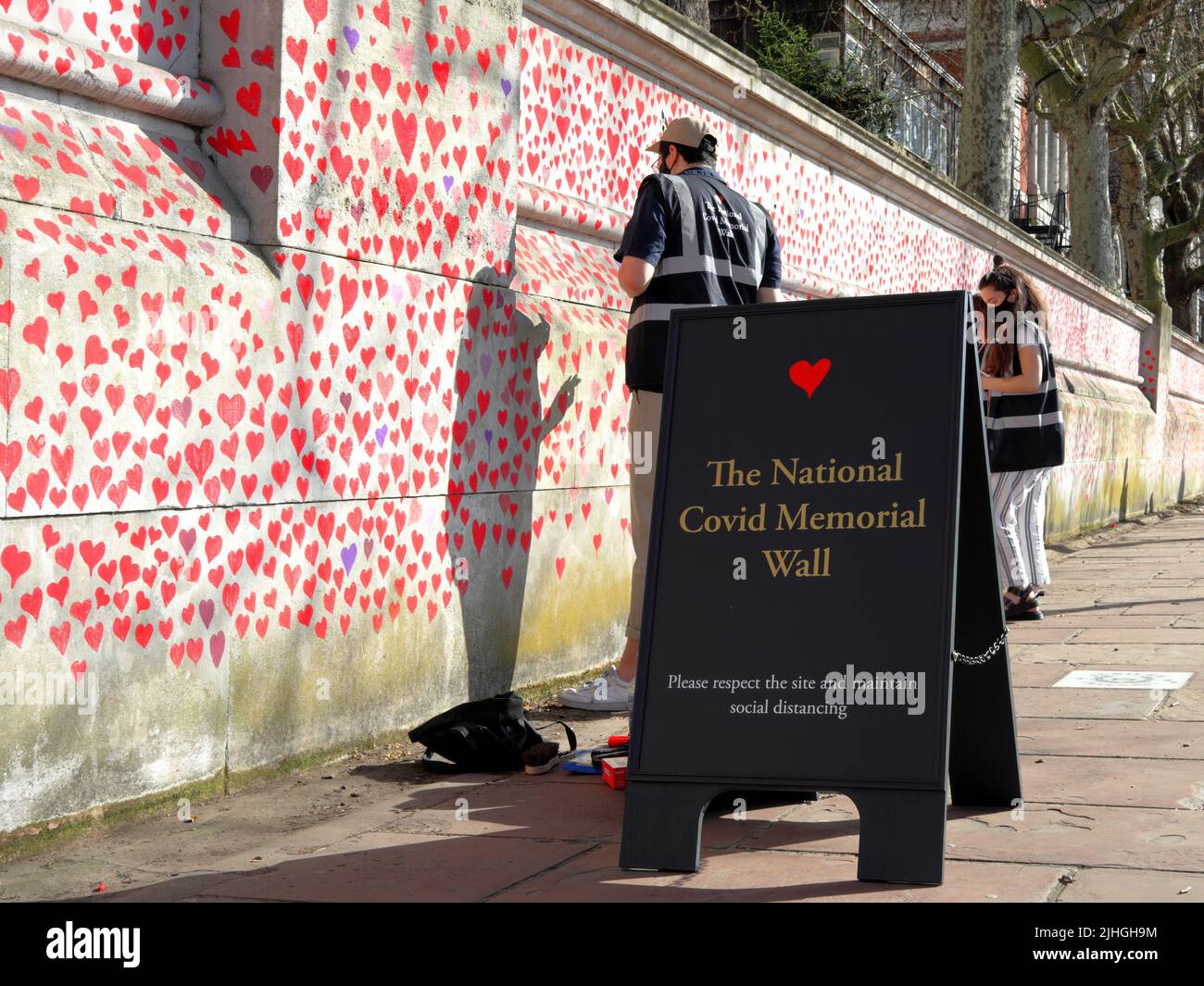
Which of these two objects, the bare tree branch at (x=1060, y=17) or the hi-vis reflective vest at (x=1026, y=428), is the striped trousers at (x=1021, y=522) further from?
the bare tree branch at (x=1060, y=17)

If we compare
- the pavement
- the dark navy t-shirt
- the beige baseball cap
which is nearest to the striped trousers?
the pavement

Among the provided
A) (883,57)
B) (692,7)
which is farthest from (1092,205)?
(692,7)

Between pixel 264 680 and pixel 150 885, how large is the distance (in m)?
1.13

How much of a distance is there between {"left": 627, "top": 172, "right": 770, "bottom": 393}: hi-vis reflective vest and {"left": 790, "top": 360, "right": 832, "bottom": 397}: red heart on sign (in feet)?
5.34

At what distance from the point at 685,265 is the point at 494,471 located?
112 cm

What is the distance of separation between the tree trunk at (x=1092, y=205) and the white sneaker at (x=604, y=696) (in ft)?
74.6

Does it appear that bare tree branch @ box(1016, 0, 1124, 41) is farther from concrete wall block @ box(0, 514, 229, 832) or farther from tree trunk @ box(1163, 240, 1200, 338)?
concrete wall block @ box(0, 514, 229, 832)

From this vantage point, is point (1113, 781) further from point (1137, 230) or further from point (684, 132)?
point (1137, 230)

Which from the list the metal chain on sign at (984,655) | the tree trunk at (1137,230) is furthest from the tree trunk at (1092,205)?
the metal chain on sign at (984,655)

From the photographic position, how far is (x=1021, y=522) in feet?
29.1

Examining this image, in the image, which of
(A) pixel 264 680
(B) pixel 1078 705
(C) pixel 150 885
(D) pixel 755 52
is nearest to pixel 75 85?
(A) pixel 264 680

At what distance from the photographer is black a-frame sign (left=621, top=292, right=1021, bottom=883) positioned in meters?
3.78

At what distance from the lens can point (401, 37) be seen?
5.54 m
